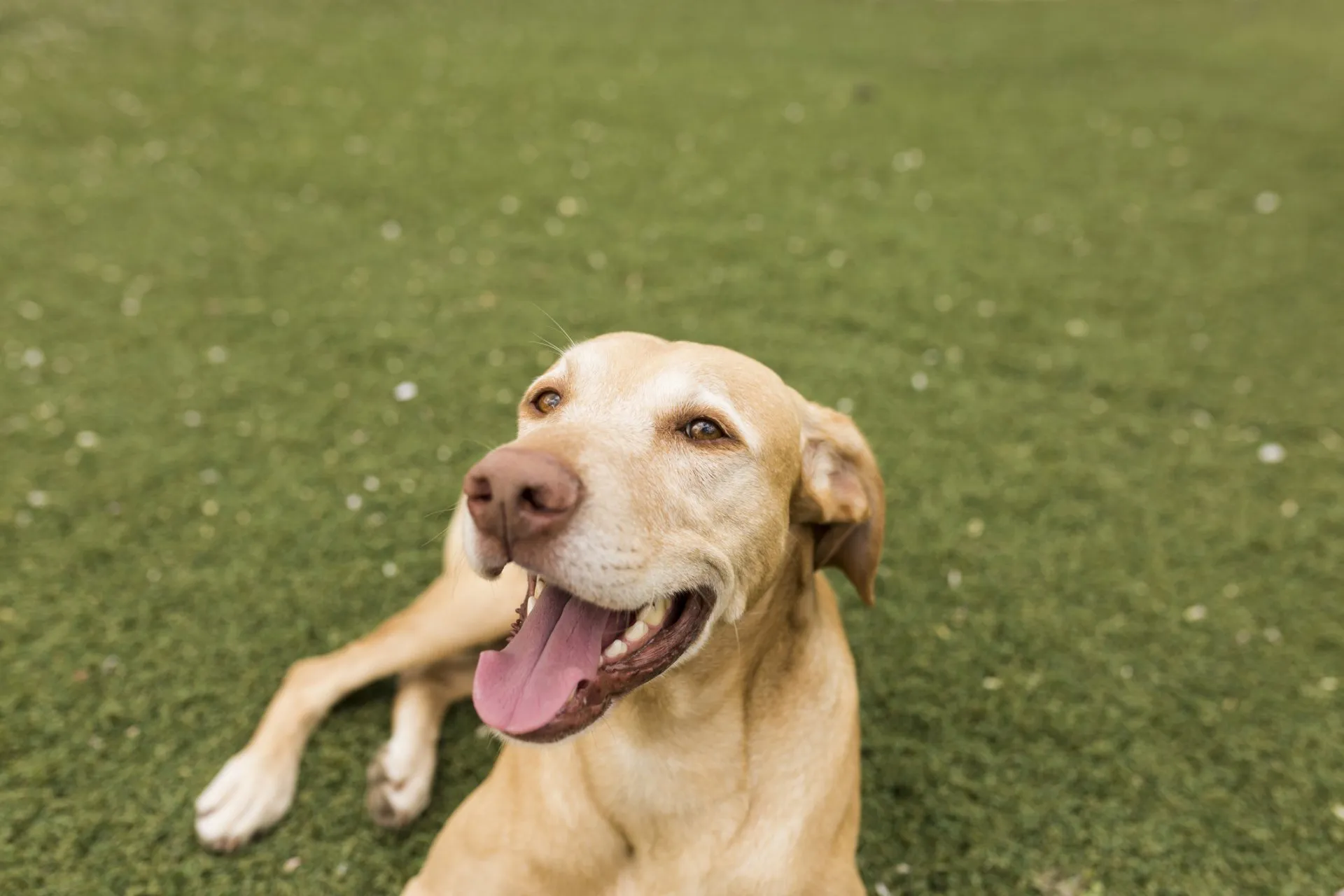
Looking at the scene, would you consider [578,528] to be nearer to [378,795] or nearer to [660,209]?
[378,795]

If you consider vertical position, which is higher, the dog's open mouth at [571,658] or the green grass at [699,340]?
the dog's open mouth at [571,658]

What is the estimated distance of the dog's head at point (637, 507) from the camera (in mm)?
1853

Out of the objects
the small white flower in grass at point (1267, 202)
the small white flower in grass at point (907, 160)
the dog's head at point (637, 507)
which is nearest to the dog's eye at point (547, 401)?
the dog's head at point (637, 507)

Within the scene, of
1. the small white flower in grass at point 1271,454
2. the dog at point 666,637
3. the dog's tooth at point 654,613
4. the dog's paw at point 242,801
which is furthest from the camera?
the small white flower in grass at point 1271,454

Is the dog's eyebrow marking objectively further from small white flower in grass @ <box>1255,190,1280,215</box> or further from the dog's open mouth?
small white flower in grass @ <box>1255,190,1280,215</box>

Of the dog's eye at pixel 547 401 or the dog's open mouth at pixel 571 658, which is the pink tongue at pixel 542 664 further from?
the dog's eye at pixel 547 401

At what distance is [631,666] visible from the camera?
208cm

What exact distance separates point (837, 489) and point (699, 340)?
2.72 meters

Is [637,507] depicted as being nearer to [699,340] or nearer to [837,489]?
[837,489]

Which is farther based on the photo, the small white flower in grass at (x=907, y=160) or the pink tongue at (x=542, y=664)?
the small white flower in grass at (x=907, y=160)

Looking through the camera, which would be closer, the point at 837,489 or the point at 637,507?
the point at 637,507

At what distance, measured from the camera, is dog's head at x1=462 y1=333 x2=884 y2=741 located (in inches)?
72.9

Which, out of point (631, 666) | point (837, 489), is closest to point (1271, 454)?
point (837, 489)

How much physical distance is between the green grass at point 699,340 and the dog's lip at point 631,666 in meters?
1.32
